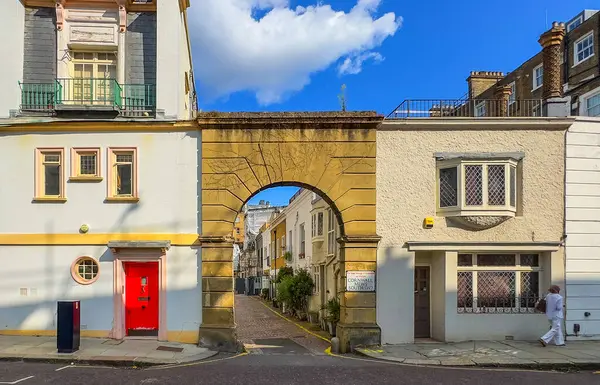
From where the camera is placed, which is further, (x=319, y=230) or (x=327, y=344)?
(x=319, y=230)

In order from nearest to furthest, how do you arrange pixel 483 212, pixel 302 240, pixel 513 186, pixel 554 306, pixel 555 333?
pixel 554 306
pixel 555 333
pixel 483 212
pixel 513 186
pixel 302 240

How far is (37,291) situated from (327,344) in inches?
348

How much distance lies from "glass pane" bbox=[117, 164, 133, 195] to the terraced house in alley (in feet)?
0.09

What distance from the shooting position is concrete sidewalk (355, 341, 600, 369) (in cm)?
1115

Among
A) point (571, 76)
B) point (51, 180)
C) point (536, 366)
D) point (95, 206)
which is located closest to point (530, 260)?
point (536, 366)

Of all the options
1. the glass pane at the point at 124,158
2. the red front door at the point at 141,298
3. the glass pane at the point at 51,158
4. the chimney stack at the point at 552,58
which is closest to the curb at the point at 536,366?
the red front door at the point at 141,298

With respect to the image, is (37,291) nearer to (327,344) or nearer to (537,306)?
(327,344)

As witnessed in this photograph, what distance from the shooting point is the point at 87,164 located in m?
14.0

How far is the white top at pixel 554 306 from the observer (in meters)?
12.9

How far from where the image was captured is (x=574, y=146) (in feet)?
46.3

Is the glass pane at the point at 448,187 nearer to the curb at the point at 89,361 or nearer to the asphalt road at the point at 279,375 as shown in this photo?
the asphalt road at the point at 279,375

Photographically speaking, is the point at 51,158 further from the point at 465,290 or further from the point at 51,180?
the point at 465,290

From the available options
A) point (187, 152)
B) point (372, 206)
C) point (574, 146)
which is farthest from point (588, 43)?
point (187, 152)

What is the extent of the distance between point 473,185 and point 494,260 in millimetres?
2263
